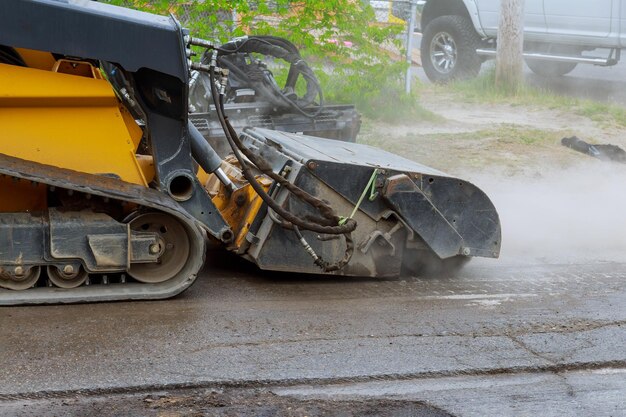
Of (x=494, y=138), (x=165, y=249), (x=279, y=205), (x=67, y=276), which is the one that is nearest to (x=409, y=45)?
(x=494, y=138)

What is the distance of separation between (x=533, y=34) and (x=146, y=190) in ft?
38.0

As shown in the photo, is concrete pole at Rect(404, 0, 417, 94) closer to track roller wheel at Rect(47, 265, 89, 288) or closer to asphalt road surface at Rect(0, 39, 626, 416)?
asphalt road surface at Rect(0, 39, 626, 416)

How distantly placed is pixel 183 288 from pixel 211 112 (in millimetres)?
3612

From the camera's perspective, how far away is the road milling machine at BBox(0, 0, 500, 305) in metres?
5.71

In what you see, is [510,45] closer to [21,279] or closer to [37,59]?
[37,59]

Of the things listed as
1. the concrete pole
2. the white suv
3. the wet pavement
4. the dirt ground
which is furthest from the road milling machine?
the white suv

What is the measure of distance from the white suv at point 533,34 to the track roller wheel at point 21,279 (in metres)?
11.4

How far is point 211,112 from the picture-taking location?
31.1 feet

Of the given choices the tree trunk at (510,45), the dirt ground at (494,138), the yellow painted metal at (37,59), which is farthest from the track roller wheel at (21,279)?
the tree trunk at (510,45)

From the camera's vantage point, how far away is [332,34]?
12.3 metres

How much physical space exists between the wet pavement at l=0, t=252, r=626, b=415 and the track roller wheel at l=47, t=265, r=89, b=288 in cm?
17

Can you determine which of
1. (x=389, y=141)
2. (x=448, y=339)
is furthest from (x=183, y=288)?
(x=389, y=141)

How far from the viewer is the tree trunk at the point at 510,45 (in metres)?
15.0

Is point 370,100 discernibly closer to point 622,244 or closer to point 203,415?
point 622,244
